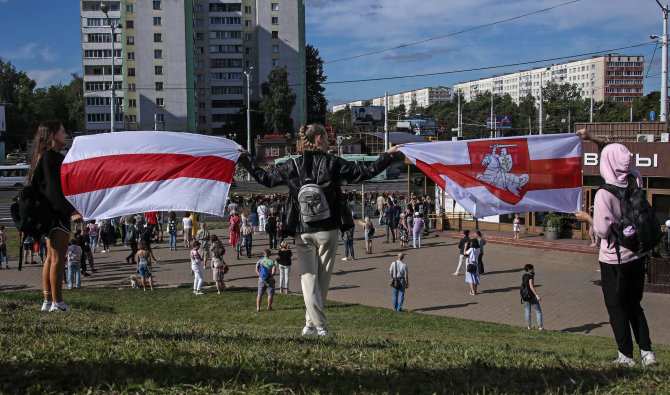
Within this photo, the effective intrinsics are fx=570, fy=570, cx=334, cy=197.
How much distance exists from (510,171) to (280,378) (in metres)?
4.22

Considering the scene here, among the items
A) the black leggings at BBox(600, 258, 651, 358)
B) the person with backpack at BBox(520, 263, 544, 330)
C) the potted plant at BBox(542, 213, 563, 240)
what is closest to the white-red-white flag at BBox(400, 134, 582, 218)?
the black leggings at BBox(600, 258, 651, 358)

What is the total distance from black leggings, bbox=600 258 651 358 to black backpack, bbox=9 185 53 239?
18.5 feet

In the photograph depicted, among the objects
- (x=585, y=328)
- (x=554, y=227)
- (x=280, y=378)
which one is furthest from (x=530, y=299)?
(x=554, y=227)

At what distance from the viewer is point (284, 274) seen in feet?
58.4

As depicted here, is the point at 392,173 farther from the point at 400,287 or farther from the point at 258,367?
→ the point at 258,367

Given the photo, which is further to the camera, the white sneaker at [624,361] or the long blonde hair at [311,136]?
the long blonde hair at [311,136]

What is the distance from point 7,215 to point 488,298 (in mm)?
34938

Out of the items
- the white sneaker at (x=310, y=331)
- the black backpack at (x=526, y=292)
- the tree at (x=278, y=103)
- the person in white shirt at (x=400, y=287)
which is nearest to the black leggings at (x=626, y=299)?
the white sneaker at (x=310, y=331)

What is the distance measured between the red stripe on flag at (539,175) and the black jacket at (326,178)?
1.51 meters

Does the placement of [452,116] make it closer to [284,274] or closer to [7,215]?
[7,215]

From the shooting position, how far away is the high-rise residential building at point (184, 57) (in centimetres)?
8475

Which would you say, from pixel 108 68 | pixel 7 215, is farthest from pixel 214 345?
pixel 108 68

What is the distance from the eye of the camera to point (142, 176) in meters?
6.11

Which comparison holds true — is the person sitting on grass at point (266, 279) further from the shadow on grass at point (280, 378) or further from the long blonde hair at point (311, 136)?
the shadow on grass at point (280, 378)
